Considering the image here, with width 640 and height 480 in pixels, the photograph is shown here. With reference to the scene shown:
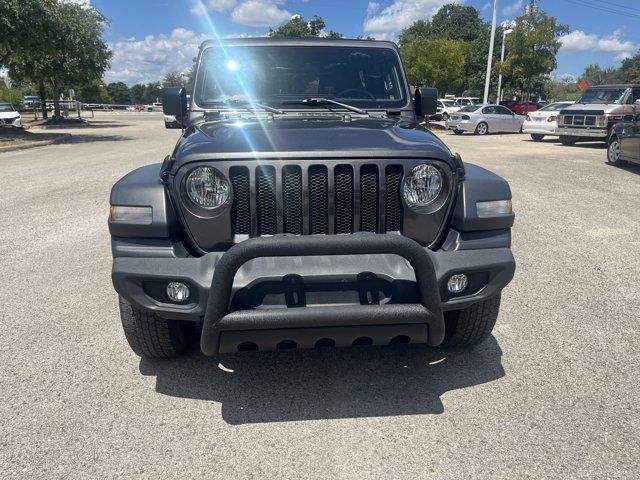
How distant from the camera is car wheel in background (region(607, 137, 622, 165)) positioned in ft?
39.7

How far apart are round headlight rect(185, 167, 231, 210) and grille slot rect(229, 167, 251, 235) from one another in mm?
44

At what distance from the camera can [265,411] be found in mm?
2805

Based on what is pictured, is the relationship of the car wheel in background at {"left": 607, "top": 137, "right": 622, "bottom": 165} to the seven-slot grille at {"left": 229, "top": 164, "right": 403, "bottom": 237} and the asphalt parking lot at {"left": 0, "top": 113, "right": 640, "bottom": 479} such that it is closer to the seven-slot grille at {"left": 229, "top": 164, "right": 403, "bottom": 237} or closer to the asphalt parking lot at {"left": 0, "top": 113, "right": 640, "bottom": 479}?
the asphalt parking lot at {"left": 0, "top": 113, "right": 640, "bottom": 479}

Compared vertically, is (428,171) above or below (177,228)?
above

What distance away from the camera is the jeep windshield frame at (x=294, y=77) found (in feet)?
13.0

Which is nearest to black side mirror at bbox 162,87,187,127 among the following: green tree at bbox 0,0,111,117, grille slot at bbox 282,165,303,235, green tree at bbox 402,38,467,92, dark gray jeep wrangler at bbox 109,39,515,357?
dark gray jeep wrangler at bbox 109,39,515,357

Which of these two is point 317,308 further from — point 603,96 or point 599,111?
point 603,96

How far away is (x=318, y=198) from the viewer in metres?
2.70

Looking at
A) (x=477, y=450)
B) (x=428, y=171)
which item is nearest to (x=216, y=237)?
(x=428, y=171)

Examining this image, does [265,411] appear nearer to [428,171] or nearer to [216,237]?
[216,237]

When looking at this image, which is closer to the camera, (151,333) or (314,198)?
(314,198)

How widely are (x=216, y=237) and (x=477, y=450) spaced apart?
1.60m

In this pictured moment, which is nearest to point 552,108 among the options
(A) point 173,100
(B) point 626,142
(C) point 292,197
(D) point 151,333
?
(B) point 626,142

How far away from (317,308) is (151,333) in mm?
1123
